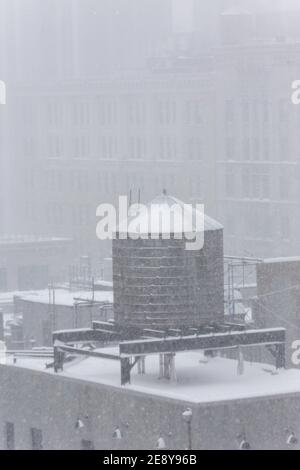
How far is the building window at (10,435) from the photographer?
23347 millimetres

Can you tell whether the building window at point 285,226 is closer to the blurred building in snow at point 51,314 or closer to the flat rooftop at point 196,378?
the blurred building in snow at point 51,314

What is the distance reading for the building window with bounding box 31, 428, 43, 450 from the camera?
74.6 ft

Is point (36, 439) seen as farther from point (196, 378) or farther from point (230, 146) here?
point (230, 146)

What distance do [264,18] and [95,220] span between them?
58.7 ft

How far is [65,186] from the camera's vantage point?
391 feet

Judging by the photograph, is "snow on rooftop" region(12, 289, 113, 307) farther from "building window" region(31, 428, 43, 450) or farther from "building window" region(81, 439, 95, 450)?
"building window" region(81, 439, 95, 450)

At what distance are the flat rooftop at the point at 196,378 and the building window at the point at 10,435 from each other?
861 mm

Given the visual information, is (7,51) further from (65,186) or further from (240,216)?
(240,216)

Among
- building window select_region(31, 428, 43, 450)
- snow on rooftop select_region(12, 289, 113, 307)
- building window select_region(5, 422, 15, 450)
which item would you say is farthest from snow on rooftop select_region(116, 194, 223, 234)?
snow on rooftop select_region(12, 289, 113, 307)

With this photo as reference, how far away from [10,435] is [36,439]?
80 cm

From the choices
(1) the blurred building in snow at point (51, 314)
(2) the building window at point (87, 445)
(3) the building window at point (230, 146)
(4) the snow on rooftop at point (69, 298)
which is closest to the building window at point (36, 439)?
(2) the building window at point (87, 445)

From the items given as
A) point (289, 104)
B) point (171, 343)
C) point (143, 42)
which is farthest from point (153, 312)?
point (143, 42)

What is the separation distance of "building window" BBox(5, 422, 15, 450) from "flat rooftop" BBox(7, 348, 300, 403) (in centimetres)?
86

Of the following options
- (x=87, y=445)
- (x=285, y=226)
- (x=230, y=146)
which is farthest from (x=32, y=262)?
(x=87, y=445)
